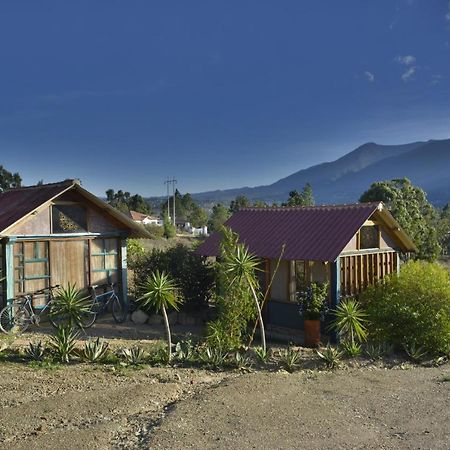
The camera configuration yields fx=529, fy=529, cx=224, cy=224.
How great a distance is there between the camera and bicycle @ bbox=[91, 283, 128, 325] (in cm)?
1570

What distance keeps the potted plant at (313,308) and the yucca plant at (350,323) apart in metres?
0.37

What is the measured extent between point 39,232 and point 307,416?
9.42m

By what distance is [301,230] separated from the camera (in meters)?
15.4

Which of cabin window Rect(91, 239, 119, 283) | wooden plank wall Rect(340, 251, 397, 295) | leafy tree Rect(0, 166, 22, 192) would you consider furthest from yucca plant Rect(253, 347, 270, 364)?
leafy tree Rect(0, 166, 22, 192)

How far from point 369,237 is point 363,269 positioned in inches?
39.4

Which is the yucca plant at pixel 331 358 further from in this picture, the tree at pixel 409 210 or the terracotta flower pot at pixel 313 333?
the tree at pixel 409 210

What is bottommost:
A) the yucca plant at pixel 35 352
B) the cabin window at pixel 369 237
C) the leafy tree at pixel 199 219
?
the yucca plant at pixel 35 352

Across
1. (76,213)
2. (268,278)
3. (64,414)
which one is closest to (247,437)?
(64,414)

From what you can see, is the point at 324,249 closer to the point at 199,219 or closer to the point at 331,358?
the point at 331,358

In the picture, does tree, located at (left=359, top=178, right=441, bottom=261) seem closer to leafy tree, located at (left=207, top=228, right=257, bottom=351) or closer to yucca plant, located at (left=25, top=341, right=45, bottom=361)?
leafy tree, located at (left=207, top=228, right=257, bottom=351)

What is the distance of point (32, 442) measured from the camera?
656 centimetres

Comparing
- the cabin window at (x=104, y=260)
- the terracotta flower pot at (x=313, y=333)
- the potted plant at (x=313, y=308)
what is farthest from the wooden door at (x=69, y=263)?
the terracotta flower pot at (x=313, y=333)

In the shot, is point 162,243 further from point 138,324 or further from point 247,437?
point 247,437

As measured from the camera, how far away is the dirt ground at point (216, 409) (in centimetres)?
687
